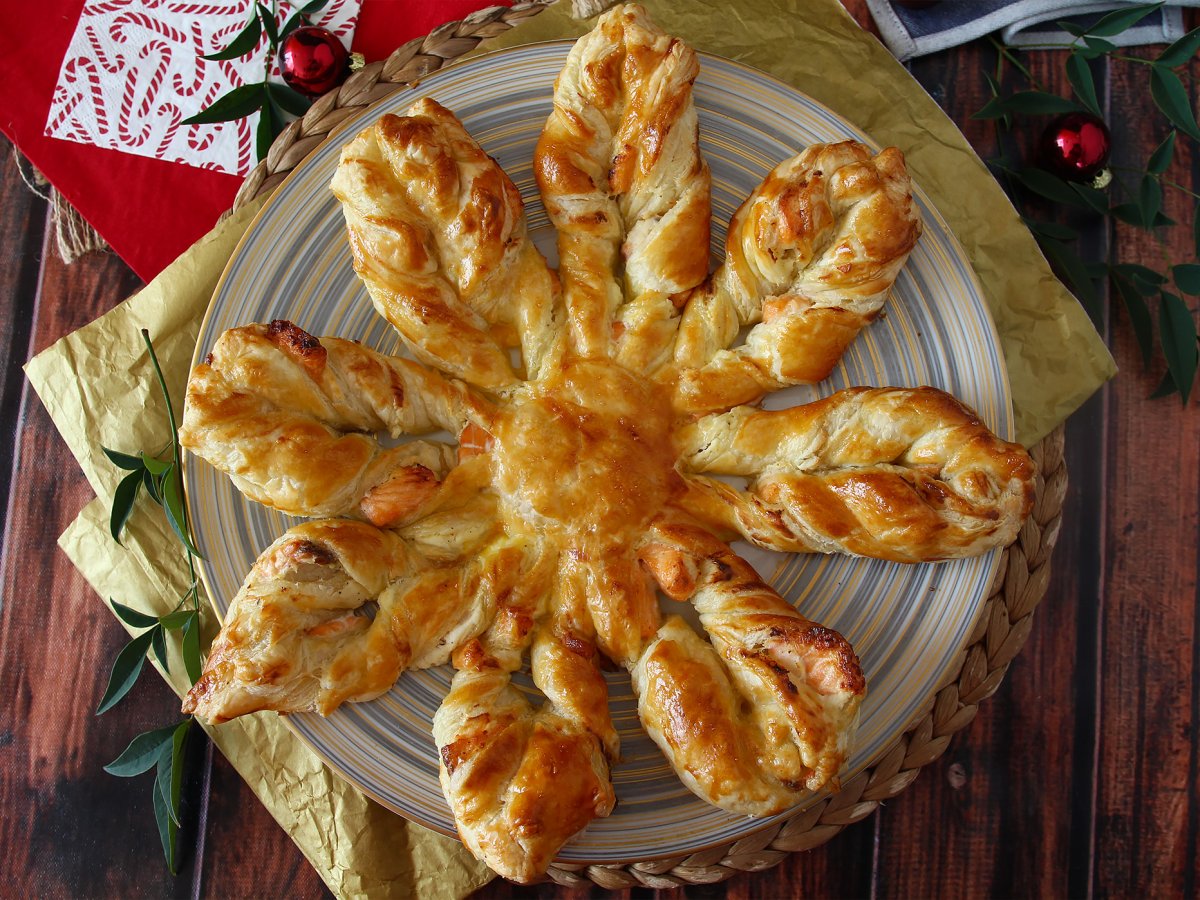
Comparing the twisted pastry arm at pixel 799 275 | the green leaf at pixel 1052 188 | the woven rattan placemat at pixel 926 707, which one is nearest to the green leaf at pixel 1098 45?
the green leaf at pixel 1052 188

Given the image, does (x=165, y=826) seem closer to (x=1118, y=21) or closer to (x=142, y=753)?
(x=142, y=753)

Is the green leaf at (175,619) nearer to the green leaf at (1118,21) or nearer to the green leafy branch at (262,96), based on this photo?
the green leafy branch at (262,96)

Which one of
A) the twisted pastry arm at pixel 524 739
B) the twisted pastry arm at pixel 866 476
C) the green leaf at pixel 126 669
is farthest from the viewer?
the green leaf at pixel 126 669

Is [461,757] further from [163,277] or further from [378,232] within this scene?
[163,277]

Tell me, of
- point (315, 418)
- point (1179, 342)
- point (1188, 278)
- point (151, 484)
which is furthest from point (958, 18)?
point (151, 484)

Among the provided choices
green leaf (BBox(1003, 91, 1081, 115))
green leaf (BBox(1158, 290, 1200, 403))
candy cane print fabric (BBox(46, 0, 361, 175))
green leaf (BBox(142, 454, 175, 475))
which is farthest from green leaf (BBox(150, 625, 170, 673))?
green leaf (BBox(1158, 290, 1200, 403))

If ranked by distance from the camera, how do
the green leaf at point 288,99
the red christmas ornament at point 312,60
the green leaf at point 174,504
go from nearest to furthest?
the green leaf at point 174,504 → the red christmas ornament at point 312,60 → the green leaf at point 288,99
